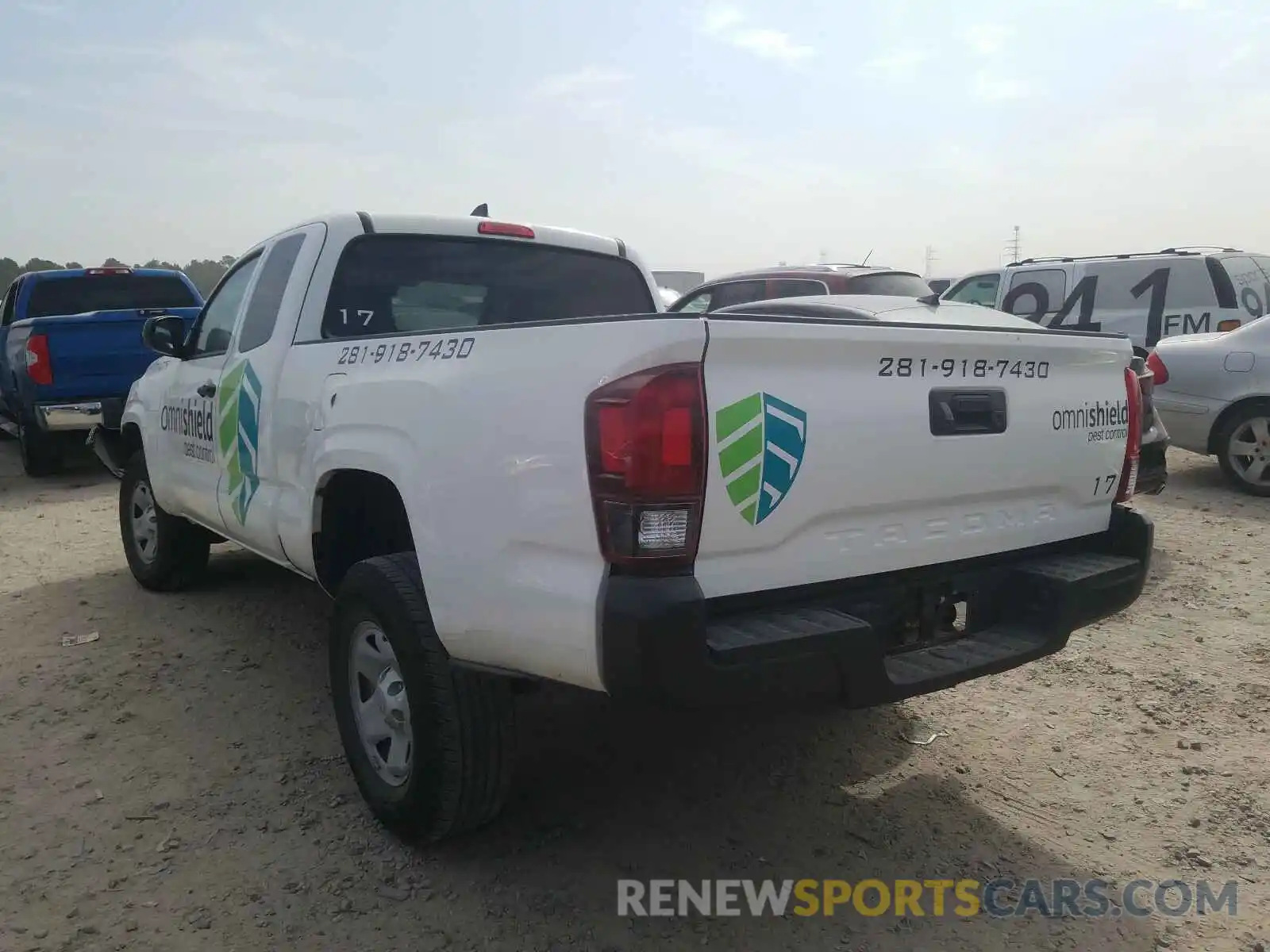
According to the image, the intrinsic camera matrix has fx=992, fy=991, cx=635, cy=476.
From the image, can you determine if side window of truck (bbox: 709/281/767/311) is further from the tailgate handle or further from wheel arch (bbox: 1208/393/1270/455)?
the tailgate handle

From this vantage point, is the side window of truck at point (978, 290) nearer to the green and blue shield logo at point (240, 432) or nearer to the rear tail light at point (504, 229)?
the rear tail light at point (504, 229)

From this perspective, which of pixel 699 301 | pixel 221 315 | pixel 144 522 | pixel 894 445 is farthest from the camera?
pixel 699 301

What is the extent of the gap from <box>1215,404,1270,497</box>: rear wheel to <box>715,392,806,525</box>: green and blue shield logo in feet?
22.4

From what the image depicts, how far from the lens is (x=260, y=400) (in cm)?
389

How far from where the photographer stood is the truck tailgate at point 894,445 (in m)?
2.31

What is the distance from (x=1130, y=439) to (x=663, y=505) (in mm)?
1899

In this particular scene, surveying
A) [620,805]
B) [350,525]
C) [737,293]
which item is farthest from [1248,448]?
[350,525]

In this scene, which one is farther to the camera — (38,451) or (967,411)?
(38,451)

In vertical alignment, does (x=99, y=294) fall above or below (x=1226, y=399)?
above

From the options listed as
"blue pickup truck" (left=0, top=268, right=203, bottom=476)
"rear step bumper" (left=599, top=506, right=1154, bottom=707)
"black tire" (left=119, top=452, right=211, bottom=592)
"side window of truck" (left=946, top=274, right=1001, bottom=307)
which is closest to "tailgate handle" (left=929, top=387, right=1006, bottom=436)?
"rear step bumper" (left=599, top=506, right=1154, bottom=707)

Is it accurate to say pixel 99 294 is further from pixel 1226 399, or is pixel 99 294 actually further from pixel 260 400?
pixel 1226 399

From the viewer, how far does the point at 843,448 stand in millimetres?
2484

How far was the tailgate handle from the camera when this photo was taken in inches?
106

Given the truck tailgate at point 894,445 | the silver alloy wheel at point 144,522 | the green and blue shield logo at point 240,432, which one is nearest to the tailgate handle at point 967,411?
the truck tailgate at point 894,445
